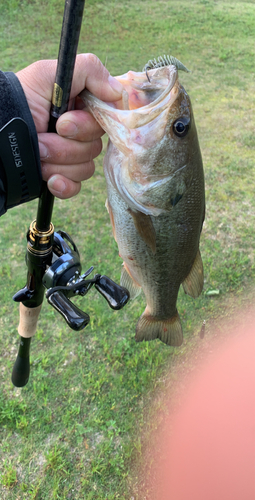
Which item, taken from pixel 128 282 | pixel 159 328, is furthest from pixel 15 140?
pixel 159 328

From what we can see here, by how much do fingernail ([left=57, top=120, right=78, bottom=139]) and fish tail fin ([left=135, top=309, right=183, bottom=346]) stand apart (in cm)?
92

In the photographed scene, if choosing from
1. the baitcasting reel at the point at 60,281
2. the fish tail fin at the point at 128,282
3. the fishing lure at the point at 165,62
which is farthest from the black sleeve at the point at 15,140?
the fish tail fin at the point at 128,282

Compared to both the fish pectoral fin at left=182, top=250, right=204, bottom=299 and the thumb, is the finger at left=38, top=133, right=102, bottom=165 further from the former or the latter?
the fish pectoral fin at left=182, top=250, right=204, bottom=299

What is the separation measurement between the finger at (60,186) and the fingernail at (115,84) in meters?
0.36

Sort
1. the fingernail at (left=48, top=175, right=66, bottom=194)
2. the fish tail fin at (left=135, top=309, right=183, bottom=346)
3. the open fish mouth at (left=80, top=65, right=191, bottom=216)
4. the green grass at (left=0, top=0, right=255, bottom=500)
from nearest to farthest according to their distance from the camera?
the open fish mouth at (left=80, top=65, right=191, bottom=216)
the fingernail at (left=48, top=175, right=66, bottom=194)
the fish tail fin at (left=135, top=309, right=183, bottom=346)
the green grass at (left=0, top=0, right=255, bottom=500)

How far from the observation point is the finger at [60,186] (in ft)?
4.25

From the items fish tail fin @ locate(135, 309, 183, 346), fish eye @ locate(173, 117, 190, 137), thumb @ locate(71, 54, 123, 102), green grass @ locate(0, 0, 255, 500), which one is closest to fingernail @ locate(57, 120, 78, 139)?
thumb @ locate(71, 54, 123, 102)

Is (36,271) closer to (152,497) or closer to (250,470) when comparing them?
(152,497)

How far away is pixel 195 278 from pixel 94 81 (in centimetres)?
91

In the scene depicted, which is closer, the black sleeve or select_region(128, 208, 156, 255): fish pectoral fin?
the black sleeve

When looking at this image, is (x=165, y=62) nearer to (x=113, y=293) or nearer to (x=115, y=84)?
(x=115, y=84)

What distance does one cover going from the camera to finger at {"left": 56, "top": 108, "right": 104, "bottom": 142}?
1150mm

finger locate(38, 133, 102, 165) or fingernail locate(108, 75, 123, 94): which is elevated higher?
fingernail locate(108, 75, 123, 94)

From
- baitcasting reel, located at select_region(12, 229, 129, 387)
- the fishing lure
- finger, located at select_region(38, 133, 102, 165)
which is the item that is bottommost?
baitcasting reel, located at select_region(12, 229, 129, 387)
